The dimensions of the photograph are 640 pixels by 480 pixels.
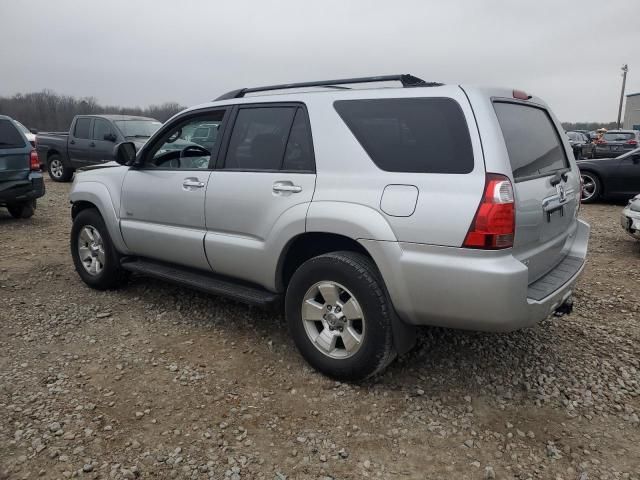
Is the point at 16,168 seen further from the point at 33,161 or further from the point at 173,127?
the point at 173,127

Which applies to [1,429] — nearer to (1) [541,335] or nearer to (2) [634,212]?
(1) [541,335]

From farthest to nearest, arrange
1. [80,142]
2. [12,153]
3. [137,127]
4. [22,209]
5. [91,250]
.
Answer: [80,142] → [137,127] → [22,209] → [12,153] → [91,250]

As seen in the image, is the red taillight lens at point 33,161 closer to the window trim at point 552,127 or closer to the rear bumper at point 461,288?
the rear bumper at point 461,288

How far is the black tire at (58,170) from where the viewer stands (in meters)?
14.0

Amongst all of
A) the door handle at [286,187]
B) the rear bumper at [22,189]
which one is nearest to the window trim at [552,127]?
the door handle at [286,187]

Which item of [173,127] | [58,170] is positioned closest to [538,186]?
[173,127]

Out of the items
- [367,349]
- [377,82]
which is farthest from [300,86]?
[367,349]

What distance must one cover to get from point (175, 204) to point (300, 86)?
53.4 inches

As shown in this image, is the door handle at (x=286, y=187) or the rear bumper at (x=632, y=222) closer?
the door handle at (x=286, y=187)

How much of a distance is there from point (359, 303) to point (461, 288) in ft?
2.05

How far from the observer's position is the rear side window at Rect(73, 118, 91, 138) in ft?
42.6

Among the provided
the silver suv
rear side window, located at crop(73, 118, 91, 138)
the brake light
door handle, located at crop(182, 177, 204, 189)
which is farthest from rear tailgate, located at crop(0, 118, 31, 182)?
the brake light

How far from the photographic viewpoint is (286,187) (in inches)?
131

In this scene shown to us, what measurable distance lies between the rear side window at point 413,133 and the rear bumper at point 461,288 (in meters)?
0.47
